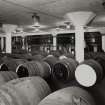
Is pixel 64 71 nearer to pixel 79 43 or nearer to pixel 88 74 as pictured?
pixel 88 74

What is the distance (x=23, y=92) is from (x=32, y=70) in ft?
4.85

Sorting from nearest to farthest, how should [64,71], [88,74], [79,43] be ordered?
1. [88,74]
2. [64,71]
3. [79,43]

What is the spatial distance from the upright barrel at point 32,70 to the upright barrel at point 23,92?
977mm

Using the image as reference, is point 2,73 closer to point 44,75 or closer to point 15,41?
point 44,75

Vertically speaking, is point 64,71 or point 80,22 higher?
point 80,22

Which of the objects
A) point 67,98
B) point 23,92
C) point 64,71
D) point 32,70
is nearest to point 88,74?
point 64,71

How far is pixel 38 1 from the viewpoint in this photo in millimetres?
4086

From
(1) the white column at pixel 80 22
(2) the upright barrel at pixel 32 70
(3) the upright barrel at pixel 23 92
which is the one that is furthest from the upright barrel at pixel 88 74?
(1) the white column at pixel 80 22

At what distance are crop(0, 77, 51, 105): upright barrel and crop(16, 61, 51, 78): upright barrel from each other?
977 mm

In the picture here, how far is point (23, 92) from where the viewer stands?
8.07ft

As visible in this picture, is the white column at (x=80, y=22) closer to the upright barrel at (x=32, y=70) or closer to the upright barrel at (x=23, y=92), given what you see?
the upright barrel at (x=32, y=70)

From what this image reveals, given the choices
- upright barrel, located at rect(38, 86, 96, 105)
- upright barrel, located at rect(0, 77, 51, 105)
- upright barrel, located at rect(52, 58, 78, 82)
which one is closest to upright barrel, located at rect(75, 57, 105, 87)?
upright barrel, located at rect(52, 58, 78, 82)

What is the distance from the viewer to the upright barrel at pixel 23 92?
88.4 inches

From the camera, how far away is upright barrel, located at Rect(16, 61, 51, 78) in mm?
3910
